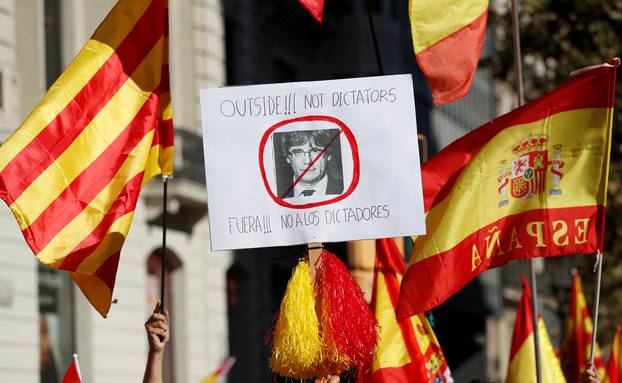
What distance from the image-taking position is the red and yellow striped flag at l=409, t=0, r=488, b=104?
9.09 metres

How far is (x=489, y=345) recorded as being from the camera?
38.8m

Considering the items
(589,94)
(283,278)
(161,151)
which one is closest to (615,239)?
(283,278)

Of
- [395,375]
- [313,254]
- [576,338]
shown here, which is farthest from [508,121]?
[576,338]

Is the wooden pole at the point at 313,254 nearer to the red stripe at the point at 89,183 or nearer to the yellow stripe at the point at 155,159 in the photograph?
the yellow stripe at the point at 155,159

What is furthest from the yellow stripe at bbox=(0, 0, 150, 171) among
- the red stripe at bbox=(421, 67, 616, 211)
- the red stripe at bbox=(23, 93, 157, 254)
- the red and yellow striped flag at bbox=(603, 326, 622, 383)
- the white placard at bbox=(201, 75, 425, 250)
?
the red and yellow striped flag at bbox=(603, 326, 622, 383)

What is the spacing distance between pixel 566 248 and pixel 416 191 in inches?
58.3

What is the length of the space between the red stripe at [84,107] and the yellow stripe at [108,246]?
0.45m

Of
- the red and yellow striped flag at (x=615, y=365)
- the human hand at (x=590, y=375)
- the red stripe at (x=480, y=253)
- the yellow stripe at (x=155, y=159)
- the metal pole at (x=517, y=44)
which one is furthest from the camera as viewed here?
the red and yellow striped flag at (x=615, y=365)

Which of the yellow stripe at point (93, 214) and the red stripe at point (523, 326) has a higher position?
the yellow stripe at point (93, 214)

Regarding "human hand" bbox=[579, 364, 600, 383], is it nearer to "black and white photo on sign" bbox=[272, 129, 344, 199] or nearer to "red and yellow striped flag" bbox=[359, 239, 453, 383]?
"red and yellow striped flag" bbox=[359, 239, 453, 383]

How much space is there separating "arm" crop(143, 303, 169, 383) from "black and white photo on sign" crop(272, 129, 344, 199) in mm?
928

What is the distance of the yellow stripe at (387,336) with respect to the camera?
28.0 ft

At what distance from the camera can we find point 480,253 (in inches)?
317

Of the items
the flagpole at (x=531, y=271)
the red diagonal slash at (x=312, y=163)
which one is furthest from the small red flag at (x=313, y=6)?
the flagpole at (x=531, y=271)
